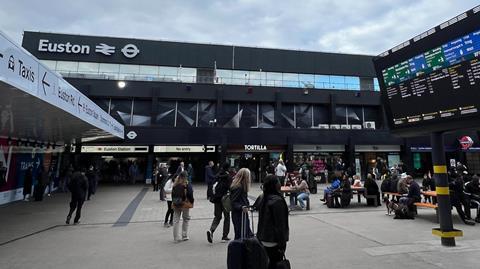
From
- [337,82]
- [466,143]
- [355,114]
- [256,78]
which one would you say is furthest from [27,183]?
[466,143]

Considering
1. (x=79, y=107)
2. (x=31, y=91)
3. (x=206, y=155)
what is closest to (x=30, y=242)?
(x=31, y=91)

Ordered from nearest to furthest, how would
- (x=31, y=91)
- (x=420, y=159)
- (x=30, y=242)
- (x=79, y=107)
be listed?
(x=31, y=91) → (x=30, y=242) → (x=79, y=107) → (x=420, y=159)

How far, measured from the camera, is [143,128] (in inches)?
956

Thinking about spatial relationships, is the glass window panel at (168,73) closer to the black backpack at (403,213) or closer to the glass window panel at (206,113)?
the glass window panel at (206,113)

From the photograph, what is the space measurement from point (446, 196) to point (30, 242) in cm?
972

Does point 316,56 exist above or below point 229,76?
above

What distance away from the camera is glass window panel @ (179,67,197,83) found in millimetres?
29444

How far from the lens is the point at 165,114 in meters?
27.3

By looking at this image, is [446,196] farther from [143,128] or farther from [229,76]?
[229,76]

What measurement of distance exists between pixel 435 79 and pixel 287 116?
75.3ft

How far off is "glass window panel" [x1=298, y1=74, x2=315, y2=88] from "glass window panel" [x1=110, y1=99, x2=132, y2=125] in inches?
673

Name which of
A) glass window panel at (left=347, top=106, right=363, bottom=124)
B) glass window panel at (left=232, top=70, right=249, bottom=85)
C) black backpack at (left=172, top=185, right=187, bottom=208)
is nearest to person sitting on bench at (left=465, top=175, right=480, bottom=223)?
black backpack at (left=172, top=185, right=187, bottom=208)

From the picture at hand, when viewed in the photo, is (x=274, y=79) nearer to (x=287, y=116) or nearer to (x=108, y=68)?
(x=287, y=116)

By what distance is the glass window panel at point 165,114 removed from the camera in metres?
27.2
